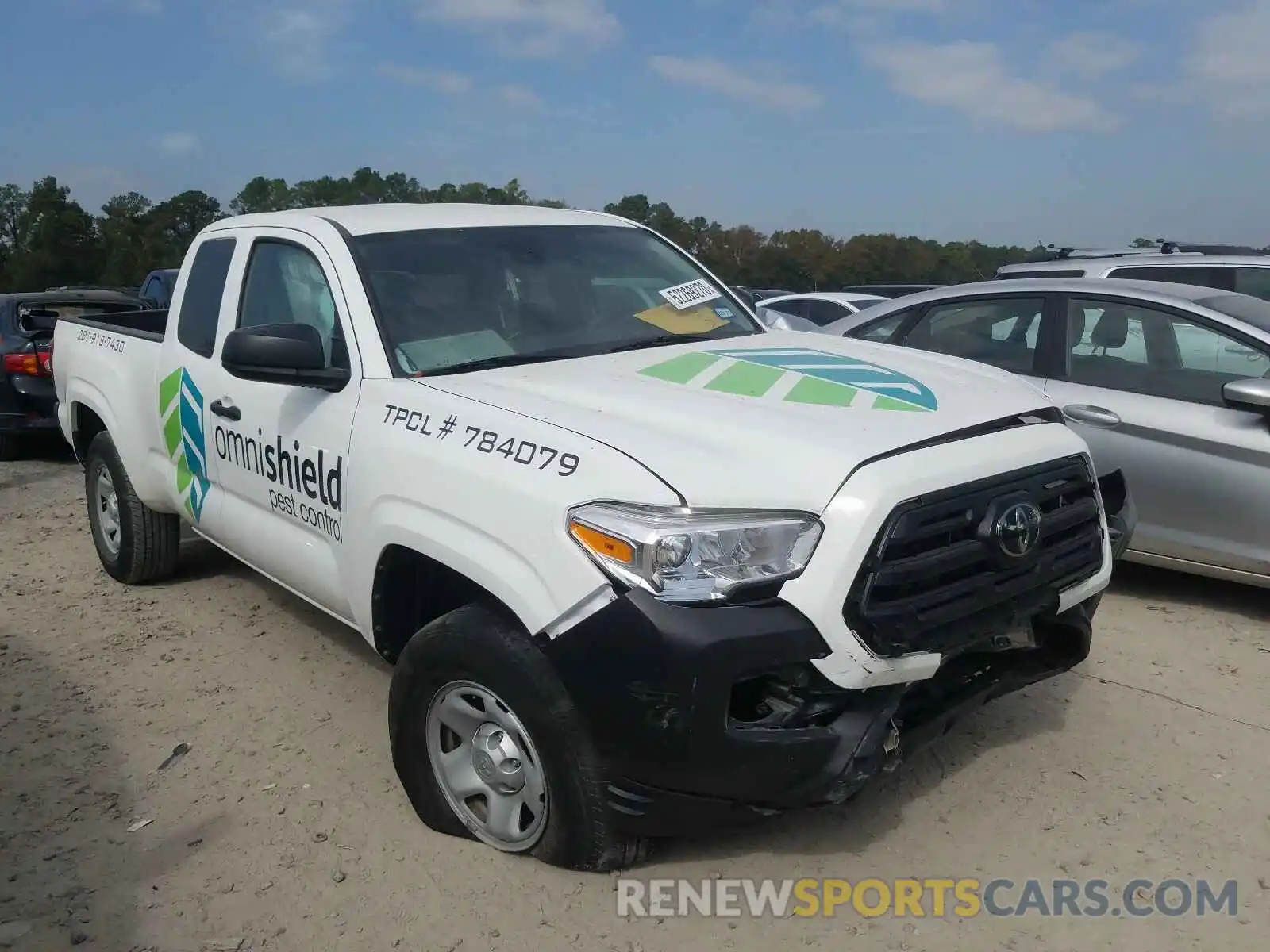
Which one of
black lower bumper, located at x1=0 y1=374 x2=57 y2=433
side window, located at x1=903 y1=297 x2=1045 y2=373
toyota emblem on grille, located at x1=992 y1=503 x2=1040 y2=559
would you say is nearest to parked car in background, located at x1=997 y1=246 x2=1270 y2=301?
side window, located at x1=903 y1=297 x2=1045 y2=373

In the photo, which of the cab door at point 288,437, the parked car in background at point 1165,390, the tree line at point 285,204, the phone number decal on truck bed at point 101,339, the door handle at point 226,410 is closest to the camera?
the cab door at point 288,437

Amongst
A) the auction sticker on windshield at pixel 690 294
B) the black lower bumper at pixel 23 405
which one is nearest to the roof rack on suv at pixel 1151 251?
the auction sticker on windshield at pixel 690 294

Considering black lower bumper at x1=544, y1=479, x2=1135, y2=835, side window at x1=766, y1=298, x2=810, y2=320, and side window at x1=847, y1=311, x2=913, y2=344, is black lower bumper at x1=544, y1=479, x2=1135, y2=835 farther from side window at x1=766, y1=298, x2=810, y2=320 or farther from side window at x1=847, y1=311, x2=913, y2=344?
side window at x1=766, y1=298, x2=810, y2=320

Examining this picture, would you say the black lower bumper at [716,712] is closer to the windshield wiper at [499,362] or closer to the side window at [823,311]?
the windshield wiper at [499,362]

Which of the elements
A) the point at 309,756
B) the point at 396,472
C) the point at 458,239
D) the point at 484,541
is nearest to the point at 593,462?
the point at 484,541

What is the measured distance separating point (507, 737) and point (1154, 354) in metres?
3.84

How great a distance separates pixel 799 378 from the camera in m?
3.23

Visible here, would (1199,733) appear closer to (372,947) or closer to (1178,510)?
(1178,510)

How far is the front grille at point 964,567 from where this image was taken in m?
2.52

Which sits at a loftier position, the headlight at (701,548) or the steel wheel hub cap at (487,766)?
the headlight at (701,548)

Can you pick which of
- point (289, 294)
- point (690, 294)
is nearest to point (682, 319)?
point (690, 294)

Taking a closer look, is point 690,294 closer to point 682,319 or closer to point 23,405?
point 682,319

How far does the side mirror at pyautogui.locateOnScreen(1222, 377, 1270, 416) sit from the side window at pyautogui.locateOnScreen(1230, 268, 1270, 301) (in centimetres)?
249

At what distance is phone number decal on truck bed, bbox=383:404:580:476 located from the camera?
8.79ft
